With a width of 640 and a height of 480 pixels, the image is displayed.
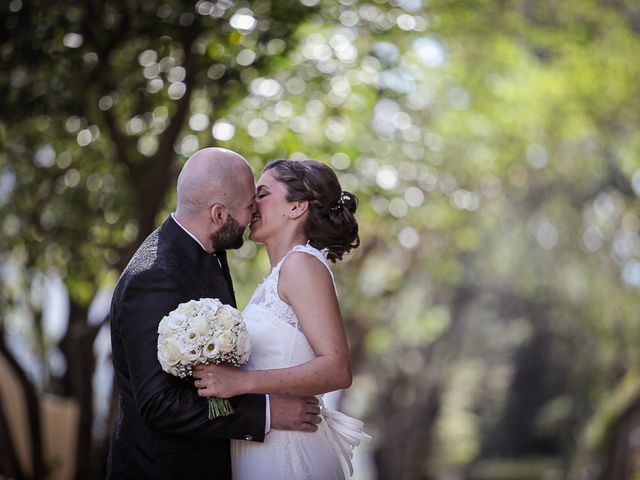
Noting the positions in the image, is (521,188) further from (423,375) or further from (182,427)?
(182,427)

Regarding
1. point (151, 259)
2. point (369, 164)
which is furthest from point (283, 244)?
point (369, 164)

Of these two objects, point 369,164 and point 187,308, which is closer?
point 187,308

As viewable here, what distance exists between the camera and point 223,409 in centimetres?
396

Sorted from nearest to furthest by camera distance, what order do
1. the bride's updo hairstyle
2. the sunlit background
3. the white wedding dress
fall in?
the white wedding dress
the bride's updo hairstyle
the sunlit background

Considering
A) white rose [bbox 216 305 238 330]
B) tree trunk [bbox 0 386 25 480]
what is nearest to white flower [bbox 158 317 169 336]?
white rose [bbox 216 305 238 330]

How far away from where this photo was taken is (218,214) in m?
4.25

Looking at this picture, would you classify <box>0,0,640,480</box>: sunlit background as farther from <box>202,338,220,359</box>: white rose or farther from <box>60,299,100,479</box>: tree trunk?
<box>202,338,220,359</box>: white rose

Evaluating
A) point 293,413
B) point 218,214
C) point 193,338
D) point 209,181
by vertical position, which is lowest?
point 293,413

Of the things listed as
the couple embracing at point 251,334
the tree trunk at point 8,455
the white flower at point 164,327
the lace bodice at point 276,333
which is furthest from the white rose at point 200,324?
the tree trunk at point 8,455

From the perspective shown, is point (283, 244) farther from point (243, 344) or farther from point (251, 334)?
point (243, 344)

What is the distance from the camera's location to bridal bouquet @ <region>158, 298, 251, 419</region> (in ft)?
12.4

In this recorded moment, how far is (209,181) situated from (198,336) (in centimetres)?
77

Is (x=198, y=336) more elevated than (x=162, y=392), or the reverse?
(x=198, y=336)

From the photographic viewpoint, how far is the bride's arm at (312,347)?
13.1 feet
